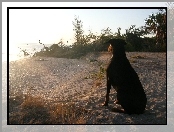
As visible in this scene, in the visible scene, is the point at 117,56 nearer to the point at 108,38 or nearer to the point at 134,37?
the point at 108,38

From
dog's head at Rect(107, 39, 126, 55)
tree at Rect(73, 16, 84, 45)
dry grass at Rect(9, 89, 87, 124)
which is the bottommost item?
dry grass at Rect(9, 89, 87, 124)

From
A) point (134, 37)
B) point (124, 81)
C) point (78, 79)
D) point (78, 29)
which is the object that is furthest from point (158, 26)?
point (78, 79)

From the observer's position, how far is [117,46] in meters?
3.85

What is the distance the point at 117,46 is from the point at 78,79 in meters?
0.60

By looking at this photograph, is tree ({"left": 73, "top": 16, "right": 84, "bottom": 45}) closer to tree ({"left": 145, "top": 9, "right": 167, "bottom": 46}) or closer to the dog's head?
the dog's head

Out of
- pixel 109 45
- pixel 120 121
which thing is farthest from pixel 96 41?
pixel 120 121

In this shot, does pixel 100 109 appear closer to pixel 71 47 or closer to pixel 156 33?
pixel 71 47

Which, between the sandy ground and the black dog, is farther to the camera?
the sandy ground

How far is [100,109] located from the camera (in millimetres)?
3928

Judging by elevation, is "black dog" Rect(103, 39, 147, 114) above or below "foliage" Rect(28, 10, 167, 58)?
below

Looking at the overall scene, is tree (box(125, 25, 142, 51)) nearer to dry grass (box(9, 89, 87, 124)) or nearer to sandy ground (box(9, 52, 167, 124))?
sandy ground (box(9, 52, 167, 124))

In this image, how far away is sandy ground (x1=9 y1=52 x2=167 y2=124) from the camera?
4.02 metres

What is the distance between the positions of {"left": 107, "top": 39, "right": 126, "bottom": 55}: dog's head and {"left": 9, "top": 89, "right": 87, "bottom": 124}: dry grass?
0.69 m

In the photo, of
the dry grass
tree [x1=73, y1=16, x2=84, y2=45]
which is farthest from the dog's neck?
the dry grass
